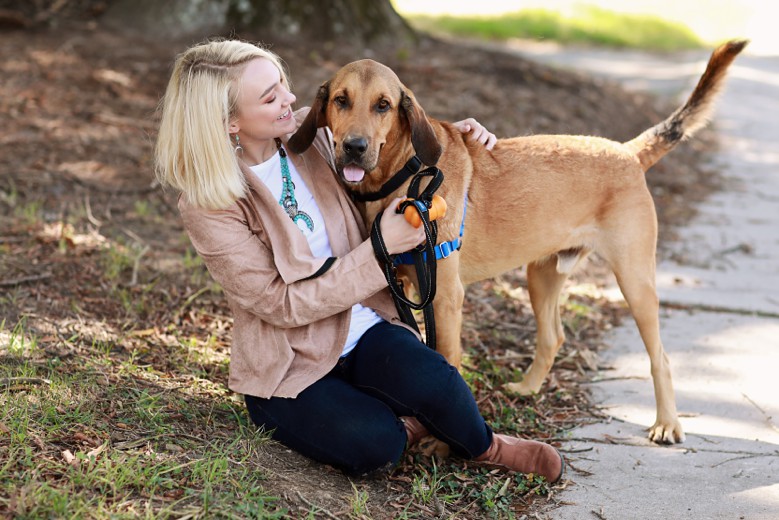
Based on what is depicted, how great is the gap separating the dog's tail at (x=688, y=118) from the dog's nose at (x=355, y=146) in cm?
162

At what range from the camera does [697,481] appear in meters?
3.42

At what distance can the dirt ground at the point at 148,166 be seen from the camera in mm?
4406

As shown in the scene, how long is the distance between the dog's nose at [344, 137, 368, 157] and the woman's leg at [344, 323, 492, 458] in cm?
77

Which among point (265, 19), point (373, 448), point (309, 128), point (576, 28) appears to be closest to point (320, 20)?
point (265, 19)

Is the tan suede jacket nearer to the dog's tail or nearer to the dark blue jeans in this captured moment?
the dark blue jeans

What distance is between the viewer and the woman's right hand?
3.32 m

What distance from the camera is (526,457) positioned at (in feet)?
11.1

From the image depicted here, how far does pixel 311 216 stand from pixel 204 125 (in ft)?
1.92

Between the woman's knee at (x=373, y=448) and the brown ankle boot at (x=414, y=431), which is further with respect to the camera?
the brown ankle boot at (x=414, y=431)

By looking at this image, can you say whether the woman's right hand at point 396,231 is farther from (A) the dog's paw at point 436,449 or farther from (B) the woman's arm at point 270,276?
(A) the dog's paw at point 436,449

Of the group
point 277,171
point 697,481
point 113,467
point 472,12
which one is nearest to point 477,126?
point 277,171

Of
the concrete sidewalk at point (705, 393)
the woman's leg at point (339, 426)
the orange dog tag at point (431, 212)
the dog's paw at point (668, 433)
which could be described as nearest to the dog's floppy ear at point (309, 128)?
the orange dog tag at point (431, 212)

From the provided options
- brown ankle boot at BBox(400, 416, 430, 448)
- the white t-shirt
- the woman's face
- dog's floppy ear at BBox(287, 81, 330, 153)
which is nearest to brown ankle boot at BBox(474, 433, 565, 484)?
brown ankle boot at BBox(400, 416, 430, 448)

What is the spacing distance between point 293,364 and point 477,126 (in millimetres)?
1464
